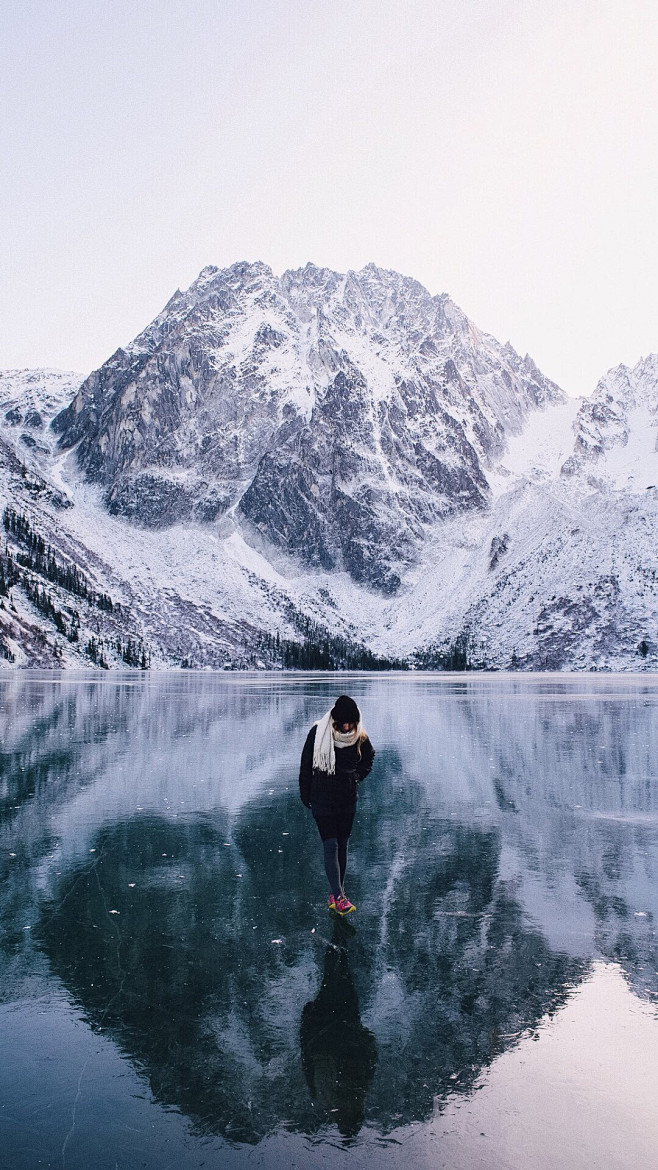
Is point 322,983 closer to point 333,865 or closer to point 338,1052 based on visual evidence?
point 338,1052

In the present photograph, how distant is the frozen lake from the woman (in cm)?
78

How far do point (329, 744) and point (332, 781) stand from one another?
50cm

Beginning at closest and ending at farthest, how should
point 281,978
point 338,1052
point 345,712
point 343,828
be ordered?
point 338,1052 → point 281,978 → point 345,712 → point 343,828

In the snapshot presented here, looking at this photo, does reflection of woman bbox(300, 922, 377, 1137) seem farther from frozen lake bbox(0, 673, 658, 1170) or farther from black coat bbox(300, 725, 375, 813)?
black coat bbox(300, 725, 375, 813)

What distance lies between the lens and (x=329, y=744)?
10.1 meters

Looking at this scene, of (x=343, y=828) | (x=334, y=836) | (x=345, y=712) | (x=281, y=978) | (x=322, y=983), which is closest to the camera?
(x=322, y=983)

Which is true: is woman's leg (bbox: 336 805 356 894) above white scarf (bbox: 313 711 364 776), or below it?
below

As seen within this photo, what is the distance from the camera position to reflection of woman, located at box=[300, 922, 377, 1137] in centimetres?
570

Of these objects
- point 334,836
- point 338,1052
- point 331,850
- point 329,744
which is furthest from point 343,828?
point 338,1052

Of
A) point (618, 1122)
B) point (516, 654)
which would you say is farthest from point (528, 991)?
point (516, 654)

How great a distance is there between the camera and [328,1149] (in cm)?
516

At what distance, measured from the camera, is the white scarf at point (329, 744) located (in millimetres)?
10023

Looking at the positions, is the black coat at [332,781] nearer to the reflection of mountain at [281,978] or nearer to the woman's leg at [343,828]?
the woman's leg at [343,828]

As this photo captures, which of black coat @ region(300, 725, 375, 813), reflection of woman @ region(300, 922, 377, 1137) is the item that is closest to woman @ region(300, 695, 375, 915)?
black coat @ region(300, 725, 375, 813)
